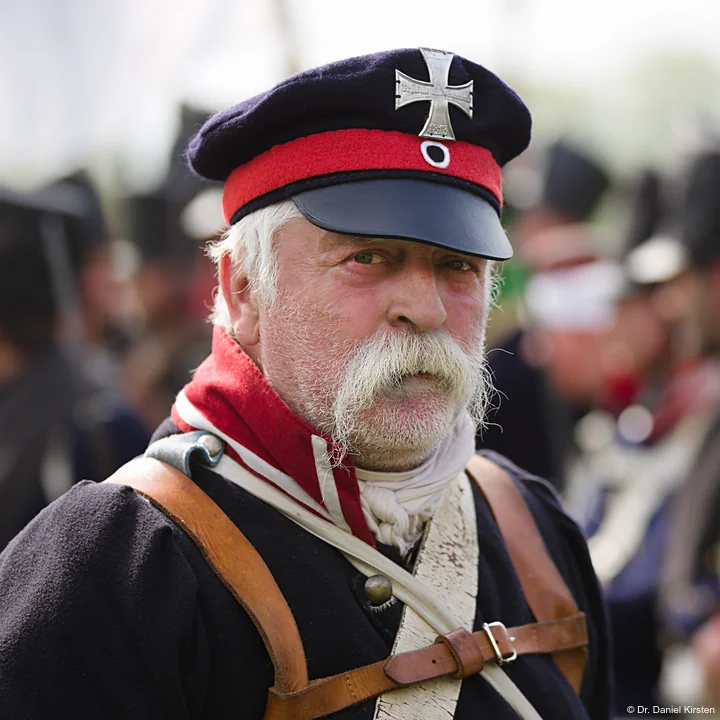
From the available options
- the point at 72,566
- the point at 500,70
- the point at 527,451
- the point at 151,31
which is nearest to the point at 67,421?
the point at 527,451

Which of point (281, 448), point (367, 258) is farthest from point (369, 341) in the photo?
point (281, 448)

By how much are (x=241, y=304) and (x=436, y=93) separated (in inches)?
27.7

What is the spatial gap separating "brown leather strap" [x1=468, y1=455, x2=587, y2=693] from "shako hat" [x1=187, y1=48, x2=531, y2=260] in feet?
2.44

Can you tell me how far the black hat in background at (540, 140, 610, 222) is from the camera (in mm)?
9078

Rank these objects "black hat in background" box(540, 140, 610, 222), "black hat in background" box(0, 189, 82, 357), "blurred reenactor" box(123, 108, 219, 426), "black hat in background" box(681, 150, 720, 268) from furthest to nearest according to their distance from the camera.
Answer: "black hat in background" box(540, 140, 610, 222)
"blurred reenactor" box(123, 108, 219, 426)
"black hat in background" box(681, 150, 720, 268)
"black hat in background" box(0, 189, 82, 357)

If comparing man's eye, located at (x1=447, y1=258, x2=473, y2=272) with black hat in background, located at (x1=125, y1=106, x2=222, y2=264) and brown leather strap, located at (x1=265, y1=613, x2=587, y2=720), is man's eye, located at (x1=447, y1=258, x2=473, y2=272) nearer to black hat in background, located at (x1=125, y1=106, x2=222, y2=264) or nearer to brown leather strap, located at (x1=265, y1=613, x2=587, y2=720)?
brown leather strap, located at (x1=265, y1=613, x2=587, y2=720)

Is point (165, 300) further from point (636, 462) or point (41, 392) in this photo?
point (636, 462)

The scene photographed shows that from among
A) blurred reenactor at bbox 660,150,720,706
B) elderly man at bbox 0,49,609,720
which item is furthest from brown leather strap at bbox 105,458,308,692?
blurred reenactor at bbox 660,150,720,706

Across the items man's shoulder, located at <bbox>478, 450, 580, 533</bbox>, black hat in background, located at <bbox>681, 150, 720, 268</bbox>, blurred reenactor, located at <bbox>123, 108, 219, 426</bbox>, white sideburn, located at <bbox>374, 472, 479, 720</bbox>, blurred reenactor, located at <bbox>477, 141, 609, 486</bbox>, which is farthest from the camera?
blurred reenactor, located at <bbox>123, 108, 219, 426</bbox>

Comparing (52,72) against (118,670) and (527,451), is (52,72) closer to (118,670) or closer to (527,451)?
(527,451)

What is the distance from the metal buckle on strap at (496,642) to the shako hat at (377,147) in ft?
2.85

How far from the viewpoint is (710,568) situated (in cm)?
437

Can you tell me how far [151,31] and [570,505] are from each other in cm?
462

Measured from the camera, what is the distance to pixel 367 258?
2.34 meters
